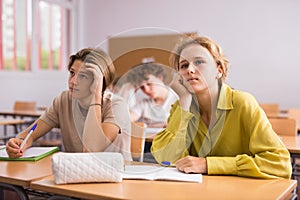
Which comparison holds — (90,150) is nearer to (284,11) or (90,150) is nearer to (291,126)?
(291,126)

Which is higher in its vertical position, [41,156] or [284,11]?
[284,11]

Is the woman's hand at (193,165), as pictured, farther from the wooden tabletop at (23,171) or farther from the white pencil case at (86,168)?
the wooden tabletop at (23,171)

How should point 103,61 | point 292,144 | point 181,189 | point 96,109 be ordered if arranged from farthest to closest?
point 292,144, point 96,109, point 103,61, point 181,189

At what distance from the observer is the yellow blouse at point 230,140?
1.21 metres

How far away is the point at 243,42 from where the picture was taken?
5469mm

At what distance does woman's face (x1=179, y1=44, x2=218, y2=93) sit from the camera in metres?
1.31

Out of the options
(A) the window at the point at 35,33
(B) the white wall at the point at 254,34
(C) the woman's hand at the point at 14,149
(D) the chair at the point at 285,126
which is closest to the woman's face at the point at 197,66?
(C) the woman's hand at the point at 14,149

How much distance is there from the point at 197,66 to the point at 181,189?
449 millimetres

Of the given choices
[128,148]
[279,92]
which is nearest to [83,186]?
[128,148]

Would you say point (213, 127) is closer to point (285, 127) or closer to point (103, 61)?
point (103, 61)

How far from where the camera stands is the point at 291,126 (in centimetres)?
236

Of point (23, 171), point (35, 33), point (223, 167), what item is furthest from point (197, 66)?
point (35, 33)

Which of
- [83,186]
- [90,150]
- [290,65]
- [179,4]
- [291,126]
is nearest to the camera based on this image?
[83,186]

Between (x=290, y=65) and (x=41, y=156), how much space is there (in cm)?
442
